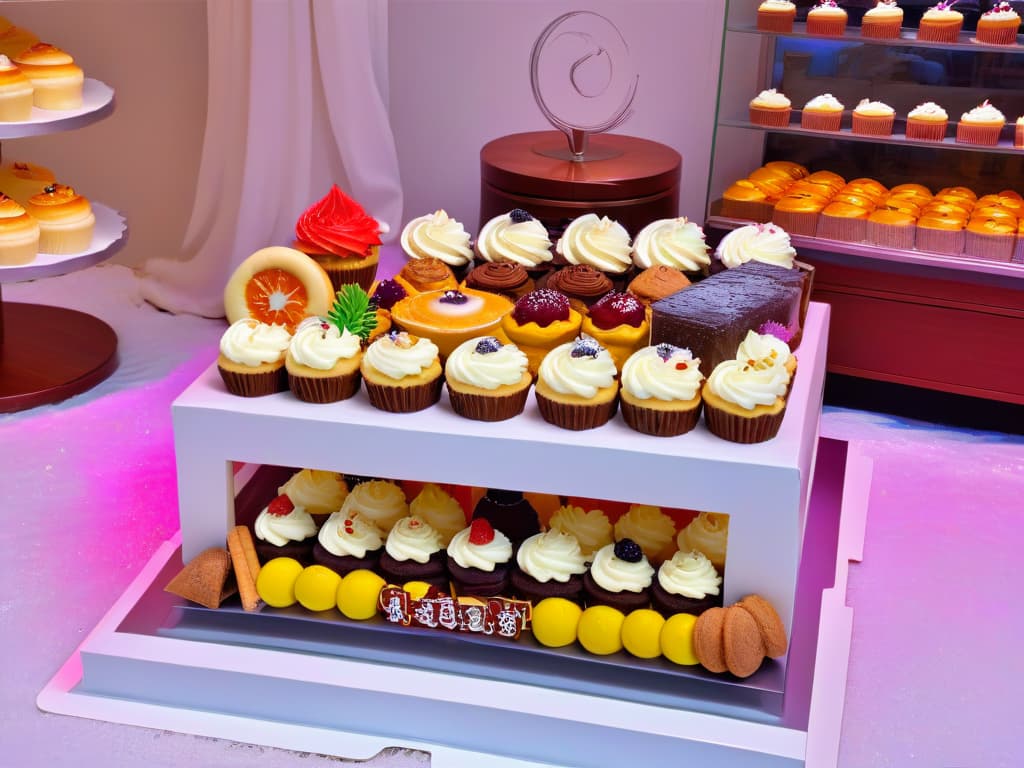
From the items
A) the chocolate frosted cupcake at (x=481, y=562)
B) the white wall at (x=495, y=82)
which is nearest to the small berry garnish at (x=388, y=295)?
the chocolate frosted cupcake at (x=481, y=562)

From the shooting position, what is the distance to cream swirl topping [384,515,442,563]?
248 centimetres

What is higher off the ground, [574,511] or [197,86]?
[197,86]

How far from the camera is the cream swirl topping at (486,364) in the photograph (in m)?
2.31

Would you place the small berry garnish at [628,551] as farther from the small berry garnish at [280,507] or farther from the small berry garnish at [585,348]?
the small berry garnish at [280,507]

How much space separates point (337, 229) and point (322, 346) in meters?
0.64

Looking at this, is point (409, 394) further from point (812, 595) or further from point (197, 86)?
point (197, 86)

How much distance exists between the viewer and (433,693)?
2309mm

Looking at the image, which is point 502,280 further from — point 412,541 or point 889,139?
point 889,139

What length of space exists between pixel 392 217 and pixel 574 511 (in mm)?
2357

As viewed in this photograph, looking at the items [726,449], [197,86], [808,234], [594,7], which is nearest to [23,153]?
[197,86]

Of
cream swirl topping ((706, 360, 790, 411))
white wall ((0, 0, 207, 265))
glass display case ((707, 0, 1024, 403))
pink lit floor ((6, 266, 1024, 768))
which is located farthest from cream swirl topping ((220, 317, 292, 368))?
white wall ((0, 0, 207, 265))

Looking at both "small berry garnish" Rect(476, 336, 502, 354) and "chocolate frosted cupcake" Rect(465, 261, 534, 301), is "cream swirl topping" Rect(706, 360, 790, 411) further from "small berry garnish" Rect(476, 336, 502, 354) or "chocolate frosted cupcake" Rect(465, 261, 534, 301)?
"chocolate frosted cupcake" Rect(465, 261, 534, 301)

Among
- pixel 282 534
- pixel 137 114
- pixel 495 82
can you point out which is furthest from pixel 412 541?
pixel 137 114

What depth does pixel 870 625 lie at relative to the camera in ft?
9.09
